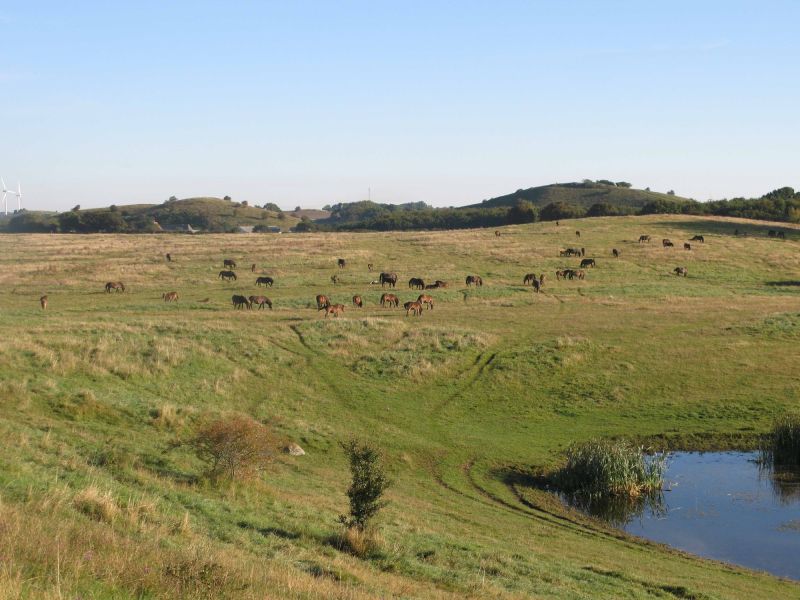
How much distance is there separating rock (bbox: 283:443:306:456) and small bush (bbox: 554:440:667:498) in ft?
28.7

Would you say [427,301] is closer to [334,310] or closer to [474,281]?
[334,310]

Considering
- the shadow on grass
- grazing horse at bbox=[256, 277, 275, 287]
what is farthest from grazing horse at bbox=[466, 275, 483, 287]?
the shadow on grass

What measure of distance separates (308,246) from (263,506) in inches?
2835

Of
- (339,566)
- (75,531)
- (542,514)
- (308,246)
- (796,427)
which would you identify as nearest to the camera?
(75,531)

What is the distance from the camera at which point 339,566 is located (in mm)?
13023

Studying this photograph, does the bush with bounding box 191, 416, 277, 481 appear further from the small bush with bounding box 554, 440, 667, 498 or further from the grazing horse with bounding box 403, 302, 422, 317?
the grazing horse with bounding box 403, 302, 422, 317

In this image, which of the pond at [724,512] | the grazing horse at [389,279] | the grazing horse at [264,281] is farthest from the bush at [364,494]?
the grazing horse at [264,281]

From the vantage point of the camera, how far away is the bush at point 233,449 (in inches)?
779

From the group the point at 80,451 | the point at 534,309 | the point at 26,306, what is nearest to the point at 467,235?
the point at 534,309

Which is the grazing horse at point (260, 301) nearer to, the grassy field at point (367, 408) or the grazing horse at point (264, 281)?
the grassy field at point (367, 408)

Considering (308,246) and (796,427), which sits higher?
(308,246)

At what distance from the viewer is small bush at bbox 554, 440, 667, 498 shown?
84.8 ft

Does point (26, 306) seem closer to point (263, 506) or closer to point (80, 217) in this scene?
point (263, 506)

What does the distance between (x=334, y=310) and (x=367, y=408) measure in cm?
1662
